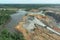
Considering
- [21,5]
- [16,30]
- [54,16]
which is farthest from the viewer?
[21,5]

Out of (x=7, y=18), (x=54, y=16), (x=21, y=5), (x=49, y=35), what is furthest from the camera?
(x=21, y=5)

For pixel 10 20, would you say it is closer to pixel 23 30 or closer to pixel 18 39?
pixel 23 30

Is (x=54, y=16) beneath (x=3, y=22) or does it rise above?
beneath

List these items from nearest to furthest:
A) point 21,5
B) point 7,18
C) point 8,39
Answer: point 8,39
point 7,18
point 21,5

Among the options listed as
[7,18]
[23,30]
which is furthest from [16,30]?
[7,18]

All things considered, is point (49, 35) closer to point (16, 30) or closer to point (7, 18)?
point (16, 30)

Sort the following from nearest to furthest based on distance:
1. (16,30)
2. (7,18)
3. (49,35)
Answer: (16,30) → (49,35) → (7,18)

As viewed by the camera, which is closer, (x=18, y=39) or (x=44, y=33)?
(x=18, y=39)

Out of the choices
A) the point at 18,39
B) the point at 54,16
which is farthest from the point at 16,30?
the point at 54,16

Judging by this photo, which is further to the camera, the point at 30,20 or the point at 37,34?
the point at 30,20
